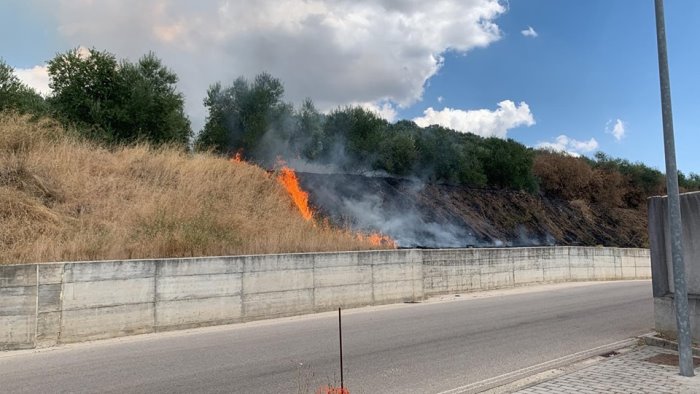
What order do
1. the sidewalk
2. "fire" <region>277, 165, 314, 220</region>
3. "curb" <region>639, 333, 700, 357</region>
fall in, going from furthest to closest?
"fire" <region>277, 165, 314, 220</region>
"curb" <region>639, 333, 700, 357</region>
the sidewalk

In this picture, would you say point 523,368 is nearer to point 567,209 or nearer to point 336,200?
point 336,200

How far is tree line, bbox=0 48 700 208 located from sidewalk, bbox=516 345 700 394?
19.3m

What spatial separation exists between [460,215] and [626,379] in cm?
2683

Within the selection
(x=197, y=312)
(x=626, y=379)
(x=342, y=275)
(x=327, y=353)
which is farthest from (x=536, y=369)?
(x=342, y=275)

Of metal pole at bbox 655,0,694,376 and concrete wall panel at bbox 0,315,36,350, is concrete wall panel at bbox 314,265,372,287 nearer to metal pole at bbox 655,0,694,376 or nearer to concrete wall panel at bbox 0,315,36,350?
concrete wall panel at bbox 0,315,36,350

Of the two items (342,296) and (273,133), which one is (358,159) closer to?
(273,133)

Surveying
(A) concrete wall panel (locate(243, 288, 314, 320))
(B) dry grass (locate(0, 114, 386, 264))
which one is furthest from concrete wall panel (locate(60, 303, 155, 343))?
(A) concrete wall panel (locate(243, 288, 314, 320))

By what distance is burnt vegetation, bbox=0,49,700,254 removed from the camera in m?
21.6

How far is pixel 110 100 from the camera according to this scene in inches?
867

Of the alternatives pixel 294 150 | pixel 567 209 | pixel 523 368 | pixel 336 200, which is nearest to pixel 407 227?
pixel 336 200

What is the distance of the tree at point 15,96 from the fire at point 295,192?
395 inches

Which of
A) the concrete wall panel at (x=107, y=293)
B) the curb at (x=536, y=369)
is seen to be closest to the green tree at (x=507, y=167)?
the curb at (x=536, y=369)

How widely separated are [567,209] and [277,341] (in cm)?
4316

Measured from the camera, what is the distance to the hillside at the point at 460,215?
81.1 ft
